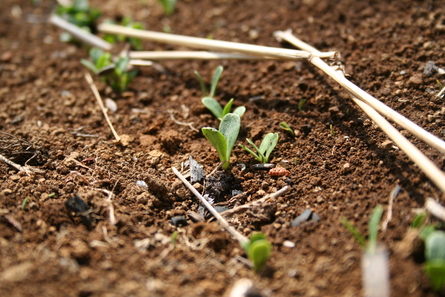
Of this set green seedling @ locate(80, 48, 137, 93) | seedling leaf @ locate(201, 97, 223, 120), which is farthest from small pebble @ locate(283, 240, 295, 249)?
green seedling @ locate(80, 48, 137, 93)

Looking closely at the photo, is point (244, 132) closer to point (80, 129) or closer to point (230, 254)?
point (230, 254)

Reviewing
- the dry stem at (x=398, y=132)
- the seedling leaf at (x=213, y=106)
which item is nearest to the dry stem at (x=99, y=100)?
the seedling leaf at (x=213, y=106)

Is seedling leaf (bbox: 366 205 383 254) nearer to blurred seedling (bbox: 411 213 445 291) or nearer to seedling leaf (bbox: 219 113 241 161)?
blurred seedling (bbox: 411 213 445 291)

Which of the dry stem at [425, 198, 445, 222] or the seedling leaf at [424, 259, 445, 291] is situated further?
the dry stem at [425, 198, 445, 222]

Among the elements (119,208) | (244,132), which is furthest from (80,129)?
(244,132)

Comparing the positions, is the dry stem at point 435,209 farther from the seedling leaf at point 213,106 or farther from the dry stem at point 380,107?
the seedling leaf at point 213,106

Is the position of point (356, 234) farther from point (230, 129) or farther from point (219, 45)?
point (219, 45)
